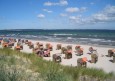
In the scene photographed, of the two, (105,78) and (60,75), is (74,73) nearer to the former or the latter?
(105,78)

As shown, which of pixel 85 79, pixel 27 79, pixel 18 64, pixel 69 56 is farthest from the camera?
pixel 69 56

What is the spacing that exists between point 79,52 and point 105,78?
1269cm

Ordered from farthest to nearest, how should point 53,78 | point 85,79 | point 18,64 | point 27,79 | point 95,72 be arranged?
point 18,64 → point 95,72 → point 85,79 → point 27,79 → point 53,78

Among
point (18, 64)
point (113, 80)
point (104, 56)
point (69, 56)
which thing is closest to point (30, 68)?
point (18, 64)

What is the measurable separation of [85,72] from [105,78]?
0.84 m

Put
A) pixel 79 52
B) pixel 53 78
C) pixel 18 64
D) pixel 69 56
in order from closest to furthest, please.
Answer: pixel 53 78 < pixel 18 64 < pixel 69 56 < pixel 79 52

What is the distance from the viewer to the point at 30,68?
9.94m

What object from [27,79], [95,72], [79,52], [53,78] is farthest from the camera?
[79,52]

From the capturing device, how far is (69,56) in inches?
790

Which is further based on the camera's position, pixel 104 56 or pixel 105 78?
pixel 104 56

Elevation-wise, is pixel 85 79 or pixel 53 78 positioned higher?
pixel 53 78

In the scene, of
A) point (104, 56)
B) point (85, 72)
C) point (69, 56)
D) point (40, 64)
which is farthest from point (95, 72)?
point (104, 56)

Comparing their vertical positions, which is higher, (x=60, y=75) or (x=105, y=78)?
(x=60, y=75)

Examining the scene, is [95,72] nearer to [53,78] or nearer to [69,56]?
[53,78]
